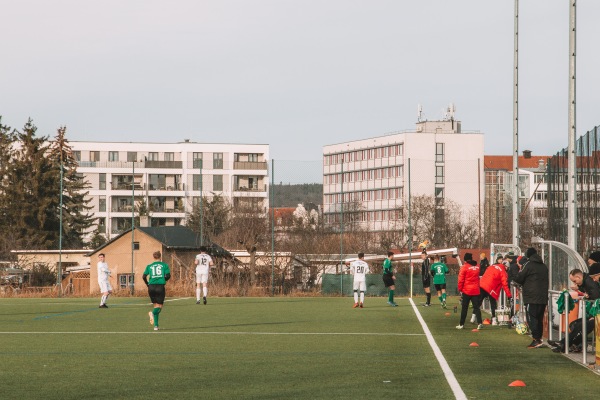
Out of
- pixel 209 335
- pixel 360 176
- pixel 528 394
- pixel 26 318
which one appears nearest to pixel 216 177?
pixel 360 176

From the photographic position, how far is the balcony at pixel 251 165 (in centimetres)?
12888

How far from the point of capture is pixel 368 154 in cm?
14450

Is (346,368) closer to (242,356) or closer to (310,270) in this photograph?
(242,356)

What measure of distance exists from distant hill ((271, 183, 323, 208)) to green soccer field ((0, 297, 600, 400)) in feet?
77.8

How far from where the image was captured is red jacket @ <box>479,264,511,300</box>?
25344mm

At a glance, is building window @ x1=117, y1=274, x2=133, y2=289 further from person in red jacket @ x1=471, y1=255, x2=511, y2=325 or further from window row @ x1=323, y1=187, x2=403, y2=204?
window row @ x1=323, y1=187, x2=403, y2=204

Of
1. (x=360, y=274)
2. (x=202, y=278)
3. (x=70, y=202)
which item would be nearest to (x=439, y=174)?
(x=70, y=202)

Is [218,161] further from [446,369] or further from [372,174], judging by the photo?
[446,369]

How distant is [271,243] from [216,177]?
7681 centimetres

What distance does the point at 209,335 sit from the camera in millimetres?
21891

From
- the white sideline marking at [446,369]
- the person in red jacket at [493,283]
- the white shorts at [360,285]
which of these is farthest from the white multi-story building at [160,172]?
the white sideline marking at [446,369]

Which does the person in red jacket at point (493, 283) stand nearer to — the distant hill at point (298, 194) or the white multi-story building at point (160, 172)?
the distant hill at point (298, 194)

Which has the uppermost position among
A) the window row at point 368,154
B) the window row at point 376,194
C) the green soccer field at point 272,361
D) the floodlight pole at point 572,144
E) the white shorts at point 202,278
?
the window row at point 368,154

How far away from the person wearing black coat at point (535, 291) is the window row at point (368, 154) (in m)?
118
